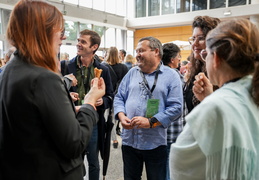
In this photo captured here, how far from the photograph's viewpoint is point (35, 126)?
960mm

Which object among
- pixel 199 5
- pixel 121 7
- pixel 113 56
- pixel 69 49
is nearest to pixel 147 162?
pixel 113 56

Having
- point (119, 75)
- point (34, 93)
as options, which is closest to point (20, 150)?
point (34, 93)

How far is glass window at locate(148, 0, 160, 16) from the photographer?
13.6m

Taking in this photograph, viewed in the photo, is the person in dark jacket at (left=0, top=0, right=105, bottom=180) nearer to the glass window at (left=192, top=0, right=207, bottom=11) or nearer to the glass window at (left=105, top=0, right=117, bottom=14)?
the glass window at (left=105, top=0, right=117, bottom=14)

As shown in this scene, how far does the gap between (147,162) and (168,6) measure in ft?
41.4

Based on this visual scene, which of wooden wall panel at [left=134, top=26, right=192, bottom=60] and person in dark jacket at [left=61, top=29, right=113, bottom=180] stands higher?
wooden wall panel at [left=134, top=26, right=192, bottom=60]

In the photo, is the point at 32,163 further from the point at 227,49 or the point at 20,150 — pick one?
the point at 227,49

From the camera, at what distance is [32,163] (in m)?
0.98

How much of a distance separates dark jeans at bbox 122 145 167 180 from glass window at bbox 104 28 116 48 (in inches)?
447

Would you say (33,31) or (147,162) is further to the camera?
(147,162)

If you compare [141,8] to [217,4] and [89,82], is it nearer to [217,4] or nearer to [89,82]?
[217,4]

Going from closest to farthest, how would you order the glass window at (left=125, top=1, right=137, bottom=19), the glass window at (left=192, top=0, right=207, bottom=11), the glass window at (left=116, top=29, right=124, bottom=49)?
the glass window at (left=192, top=0, right=207, bottom=11), the glass window at (left=116, top=29, right=124, bottom=49), the glass window at (left=125, top=1, right=137, bottom=19)

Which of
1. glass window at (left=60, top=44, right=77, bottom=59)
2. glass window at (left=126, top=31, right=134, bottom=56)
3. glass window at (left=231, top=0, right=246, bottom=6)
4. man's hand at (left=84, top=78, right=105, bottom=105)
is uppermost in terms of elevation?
glass window at (left=231, top=0, right=246, bottom=6)

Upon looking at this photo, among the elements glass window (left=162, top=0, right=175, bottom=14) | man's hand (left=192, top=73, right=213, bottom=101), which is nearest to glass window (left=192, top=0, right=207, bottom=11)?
glass window (left=162, top=0, right=175, bottom=14)
